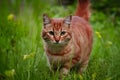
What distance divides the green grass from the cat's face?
17 centimetres

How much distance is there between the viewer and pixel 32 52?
13.8 feet

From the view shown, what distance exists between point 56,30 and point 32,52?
46cm

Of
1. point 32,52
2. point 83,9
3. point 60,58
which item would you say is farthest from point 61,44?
point 83,9

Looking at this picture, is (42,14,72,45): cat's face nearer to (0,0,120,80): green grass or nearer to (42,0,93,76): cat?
(42,0,93,76): cat

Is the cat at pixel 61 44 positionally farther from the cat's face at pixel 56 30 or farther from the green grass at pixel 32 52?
the green grass at pixel 32 52

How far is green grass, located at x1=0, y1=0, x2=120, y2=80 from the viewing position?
3.78 m

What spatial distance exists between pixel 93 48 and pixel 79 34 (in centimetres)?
74

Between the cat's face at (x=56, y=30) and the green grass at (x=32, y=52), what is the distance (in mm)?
174

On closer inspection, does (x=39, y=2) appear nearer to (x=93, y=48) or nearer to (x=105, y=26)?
(x=93, y=48)

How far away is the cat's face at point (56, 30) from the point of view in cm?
445

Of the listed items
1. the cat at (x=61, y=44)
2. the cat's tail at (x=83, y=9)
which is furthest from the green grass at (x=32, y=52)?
the cat's tail at (x=83, y=9)

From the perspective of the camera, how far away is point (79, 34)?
16.0 ft

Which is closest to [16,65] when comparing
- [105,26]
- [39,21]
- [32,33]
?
[32,33]

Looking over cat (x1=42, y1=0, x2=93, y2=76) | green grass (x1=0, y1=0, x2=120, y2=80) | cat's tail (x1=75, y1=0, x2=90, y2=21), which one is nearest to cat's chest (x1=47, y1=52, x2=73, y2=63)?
cat (x1=42, y1=0, x2=93, y2=76)
